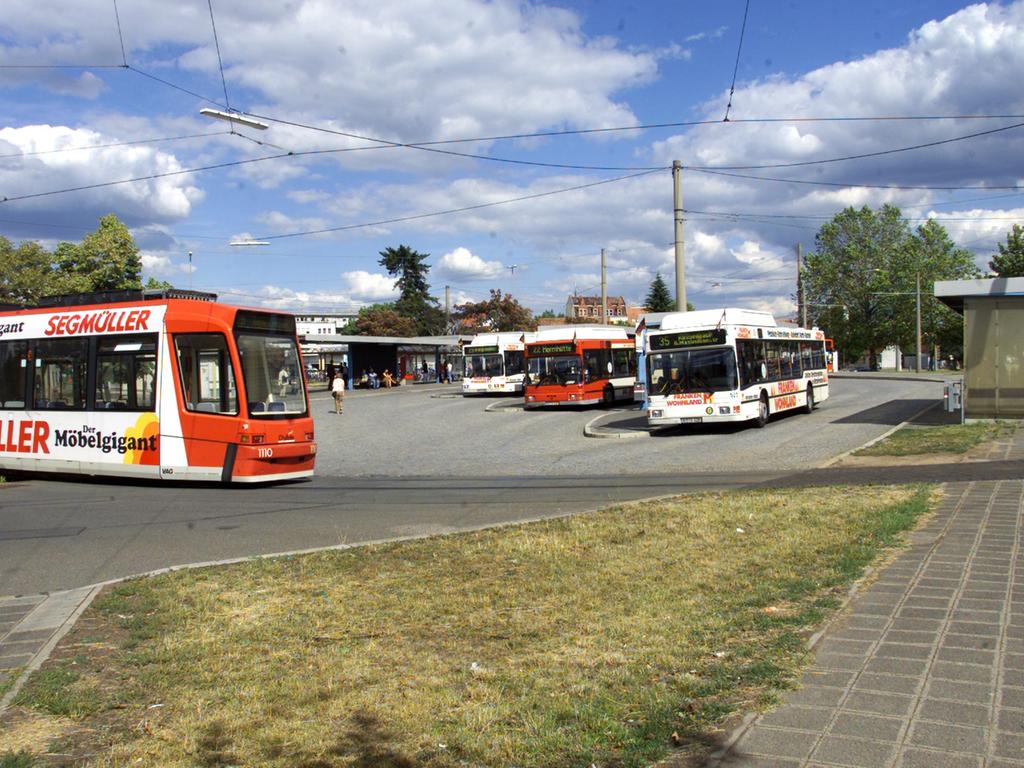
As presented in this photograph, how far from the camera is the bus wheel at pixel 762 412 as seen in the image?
24.1 metres

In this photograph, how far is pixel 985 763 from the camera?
11.5ft

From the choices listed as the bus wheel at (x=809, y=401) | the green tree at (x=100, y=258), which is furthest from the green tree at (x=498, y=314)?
the bus wheel at (x=809, y=401)

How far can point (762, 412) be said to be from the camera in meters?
24.2

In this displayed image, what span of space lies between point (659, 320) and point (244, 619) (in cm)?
2109

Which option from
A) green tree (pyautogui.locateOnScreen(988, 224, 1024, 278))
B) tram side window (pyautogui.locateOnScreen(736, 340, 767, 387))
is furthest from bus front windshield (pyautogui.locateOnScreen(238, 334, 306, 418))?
green tree (pyautogui.locateOnScreen(988, 224, 1024, 278))

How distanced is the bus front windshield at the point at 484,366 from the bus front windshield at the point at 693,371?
24.4m

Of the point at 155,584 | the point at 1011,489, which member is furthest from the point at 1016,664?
the point at 1011,489

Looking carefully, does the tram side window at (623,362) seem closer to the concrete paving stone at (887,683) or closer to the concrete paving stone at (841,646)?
the concrete paving stone at (841,646)

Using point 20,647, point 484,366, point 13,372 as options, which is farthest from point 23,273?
point 20,647

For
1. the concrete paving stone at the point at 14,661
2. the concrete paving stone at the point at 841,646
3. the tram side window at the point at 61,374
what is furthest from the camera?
the tram side window at the point at 61,374

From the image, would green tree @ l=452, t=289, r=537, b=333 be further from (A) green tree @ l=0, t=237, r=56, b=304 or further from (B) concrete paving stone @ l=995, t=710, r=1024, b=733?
(B) concrete paving stone @ l=995, t=710, r=1024, b=733

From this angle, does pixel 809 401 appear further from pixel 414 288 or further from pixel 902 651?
pixel 414 288

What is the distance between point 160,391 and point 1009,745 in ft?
44.2

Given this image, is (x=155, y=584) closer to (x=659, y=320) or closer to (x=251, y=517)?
(x=251, y=517)
